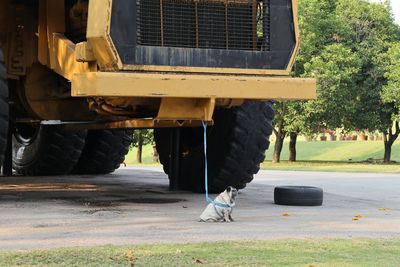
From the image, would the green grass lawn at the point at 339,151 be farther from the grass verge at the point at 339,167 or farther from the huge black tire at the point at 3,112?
the huge black tire at the point at 3,112

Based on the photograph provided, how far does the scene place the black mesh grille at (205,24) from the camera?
8.34 metres

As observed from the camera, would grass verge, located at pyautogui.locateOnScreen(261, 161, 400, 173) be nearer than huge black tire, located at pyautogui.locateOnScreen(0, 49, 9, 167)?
No

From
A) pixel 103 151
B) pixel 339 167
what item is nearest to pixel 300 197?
pixel 103 151

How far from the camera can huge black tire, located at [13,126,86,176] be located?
14672 millimetres

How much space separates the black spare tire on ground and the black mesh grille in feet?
6.68

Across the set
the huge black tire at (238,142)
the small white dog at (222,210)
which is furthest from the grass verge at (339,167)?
the small white dog at (222,210)

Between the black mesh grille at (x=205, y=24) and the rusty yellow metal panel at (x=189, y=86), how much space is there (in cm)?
41

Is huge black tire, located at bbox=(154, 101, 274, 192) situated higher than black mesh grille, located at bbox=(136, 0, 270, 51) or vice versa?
black mesh grille, located at bbox=(136, 0, 270, 51)

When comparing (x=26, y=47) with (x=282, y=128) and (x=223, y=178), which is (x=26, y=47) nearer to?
(x=223, y=178)

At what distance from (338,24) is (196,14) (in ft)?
113

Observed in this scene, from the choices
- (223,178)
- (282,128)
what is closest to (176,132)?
(223,178)

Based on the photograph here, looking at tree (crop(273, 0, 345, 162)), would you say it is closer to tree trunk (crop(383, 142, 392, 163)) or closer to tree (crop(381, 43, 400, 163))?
tree (crop(381, 43, 400, 163))

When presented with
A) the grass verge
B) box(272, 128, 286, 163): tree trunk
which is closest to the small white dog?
the grass verge

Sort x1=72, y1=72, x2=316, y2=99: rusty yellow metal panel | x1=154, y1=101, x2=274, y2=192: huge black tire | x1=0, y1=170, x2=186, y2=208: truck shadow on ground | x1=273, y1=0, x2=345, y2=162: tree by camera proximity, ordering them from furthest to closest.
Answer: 1. x1=273, y1=0, x2=345, y2=162: tree
2. x1=154, y1=101, x2=274, y2=192: huge black tire
3. x1=0, y1=170, x2=186, y2=208: truck shadow on ground
4. x1=72, y1=72, x2=316, y2=99: rusty yellow metal panel
